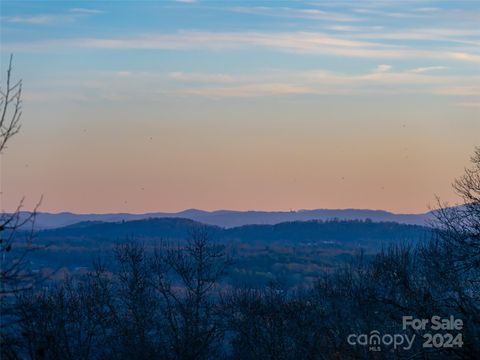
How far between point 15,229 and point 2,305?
4.75 ft

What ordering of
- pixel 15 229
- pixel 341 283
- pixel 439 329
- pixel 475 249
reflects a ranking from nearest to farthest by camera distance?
1. pixel 15 229
2. pixel 439 329
3. pixel 475 249
4. pixel 341 283

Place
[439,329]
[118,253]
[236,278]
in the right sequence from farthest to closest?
[236,278] < [118,253] < [439,329]

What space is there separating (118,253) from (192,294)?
10.6 meters

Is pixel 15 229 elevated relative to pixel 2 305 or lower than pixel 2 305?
elevated

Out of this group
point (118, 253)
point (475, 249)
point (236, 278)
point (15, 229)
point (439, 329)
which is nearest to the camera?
point (15, 229)

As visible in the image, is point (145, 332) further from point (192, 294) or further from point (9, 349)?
point (9, 349)

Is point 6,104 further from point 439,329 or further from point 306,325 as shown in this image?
point 306,325

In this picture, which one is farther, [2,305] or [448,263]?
[448,263]

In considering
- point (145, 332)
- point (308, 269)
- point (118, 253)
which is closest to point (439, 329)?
point (145, 332)

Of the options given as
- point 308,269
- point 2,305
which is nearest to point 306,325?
point 2,305

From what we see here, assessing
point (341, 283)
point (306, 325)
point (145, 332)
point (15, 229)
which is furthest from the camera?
point (341, 283)

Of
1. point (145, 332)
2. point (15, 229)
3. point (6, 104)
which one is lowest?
point (145, 332)

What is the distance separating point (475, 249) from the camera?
3794 cm

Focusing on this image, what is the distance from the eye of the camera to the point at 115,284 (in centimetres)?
5769
